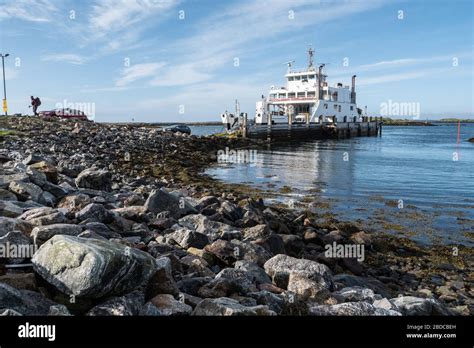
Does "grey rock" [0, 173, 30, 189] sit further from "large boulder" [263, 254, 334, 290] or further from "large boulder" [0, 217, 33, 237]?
"large boulder" [263, 254, 334, 290]

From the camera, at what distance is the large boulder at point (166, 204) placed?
7642 mm

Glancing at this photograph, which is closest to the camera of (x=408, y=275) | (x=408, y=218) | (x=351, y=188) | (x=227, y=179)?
(x=408, y=275)

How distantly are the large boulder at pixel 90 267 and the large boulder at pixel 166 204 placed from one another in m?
3.79

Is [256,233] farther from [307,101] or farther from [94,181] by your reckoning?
[307,101]

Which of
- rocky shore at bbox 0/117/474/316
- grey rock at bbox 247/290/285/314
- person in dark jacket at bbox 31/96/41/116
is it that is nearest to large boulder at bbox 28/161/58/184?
rocky shore at bbox 0/117/474/316

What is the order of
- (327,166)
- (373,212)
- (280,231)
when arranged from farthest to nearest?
(327,166) → (373,212) → (280,231)

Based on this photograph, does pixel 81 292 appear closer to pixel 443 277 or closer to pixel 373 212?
pixel 443 277

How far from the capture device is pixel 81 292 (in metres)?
3.30

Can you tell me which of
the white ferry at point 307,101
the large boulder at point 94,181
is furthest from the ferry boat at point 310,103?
the large boulder at point 94,181
